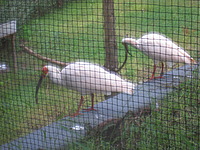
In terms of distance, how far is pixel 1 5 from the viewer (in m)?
4.33

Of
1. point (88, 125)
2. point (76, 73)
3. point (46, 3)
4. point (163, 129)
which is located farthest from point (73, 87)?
point (163, 129)

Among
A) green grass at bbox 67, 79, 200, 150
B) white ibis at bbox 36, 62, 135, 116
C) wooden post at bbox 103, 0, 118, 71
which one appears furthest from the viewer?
wooden post at bbox 103, 0, 118, 71

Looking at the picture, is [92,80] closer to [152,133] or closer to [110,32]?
[110,32]

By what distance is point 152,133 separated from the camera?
9.22 feet

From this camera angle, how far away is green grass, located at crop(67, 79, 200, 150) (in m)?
2.55

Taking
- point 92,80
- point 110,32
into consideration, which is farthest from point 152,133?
point 110,32

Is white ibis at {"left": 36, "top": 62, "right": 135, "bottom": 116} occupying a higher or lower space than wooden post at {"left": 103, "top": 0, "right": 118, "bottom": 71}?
lower

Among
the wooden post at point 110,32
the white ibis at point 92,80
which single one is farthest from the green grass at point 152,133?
the wooden post at point 110,32

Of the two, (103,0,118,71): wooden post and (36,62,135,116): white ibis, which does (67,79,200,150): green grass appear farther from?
(103,0,118,71): wooden post

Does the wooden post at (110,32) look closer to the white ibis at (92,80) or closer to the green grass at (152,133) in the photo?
the white ibis at (92,80)

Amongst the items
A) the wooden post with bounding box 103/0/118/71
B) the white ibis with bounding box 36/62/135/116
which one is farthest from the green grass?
the wooden post with bounding box 103/0/118/71

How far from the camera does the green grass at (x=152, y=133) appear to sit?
2555 millimetres

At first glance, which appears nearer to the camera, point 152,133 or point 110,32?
point 152,133

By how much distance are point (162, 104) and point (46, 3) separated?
1.62m
